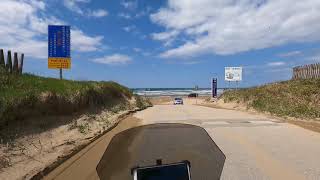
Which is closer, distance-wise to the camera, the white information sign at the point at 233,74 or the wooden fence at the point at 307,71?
the wooden fence at the point at 307,71

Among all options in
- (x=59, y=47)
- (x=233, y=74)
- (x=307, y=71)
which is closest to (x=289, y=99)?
(x=307, y=71)

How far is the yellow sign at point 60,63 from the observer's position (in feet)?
89.9

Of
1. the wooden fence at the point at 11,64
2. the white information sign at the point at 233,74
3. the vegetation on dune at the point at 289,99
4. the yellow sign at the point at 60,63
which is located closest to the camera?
the wooden fence at the point at 11,64

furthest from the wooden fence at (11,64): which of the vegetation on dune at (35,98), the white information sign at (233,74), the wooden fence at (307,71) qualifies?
the white information sign at (233,74)

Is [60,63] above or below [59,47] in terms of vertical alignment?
below

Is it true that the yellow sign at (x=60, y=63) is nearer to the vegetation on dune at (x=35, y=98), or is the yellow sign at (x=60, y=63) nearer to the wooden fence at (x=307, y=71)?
the vegetation on dune at (x=35, y=98)

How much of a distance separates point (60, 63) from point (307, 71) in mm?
29564

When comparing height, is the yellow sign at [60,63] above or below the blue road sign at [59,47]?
below

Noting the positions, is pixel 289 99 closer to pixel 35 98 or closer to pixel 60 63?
pixel 60 63

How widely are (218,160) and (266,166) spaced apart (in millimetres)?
4417

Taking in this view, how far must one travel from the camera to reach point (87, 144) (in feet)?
46.0

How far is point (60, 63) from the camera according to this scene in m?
27.5

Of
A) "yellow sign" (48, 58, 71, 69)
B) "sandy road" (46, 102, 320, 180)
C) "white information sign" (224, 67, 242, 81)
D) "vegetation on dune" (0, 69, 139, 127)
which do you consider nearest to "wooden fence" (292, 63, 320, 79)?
"white information sign" (224, 67, 242, 81)

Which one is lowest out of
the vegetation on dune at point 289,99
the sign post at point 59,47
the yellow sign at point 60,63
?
the vegetation on dune at point 289,99
